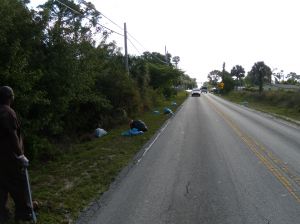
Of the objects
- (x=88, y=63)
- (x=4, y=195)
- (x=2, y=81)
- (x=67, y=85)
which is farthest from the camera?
(x=88, y=63)

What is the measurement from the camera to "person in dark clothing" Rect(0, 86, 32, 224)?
6.54m

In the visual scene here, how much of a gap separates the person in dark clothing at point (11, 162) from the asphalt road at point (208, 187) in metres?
1.04

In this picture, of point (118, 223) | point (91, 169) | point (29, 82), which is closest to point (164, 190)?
point (118, 223)

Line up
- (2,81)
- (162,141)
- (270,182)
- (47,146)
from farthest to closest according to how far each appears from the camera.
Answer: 1. (162,141)
2. (47,146)
3. (2,81)
4. (270,182)

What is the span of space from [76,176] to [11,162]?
422 cm

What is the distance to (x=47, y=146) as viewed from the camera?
13328 mm

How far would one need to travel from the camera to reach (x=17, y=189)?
22.4ft

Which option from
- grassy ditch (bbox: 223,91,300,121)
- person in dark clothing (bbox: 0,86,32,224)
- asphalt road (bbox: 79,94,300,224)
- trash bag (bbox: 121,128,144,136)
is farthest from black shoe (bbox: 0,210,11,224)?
grassy ditch (bbox: 223,91,300,121)

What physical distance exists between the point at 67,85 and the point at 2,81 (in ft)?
11.4

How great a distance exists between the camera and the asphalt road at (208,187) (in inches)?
288

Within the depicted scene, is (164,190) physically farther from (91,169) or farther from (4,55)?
(4,55)

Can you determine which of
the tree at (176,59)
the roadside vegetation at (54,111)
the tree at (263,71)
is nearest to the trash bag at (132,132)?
the roadside vegetation at (54,111)

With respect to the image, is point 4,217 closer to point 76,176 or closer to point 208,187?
point 76,176

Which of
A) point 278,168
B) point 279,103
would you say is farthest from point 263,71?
point 278,168
